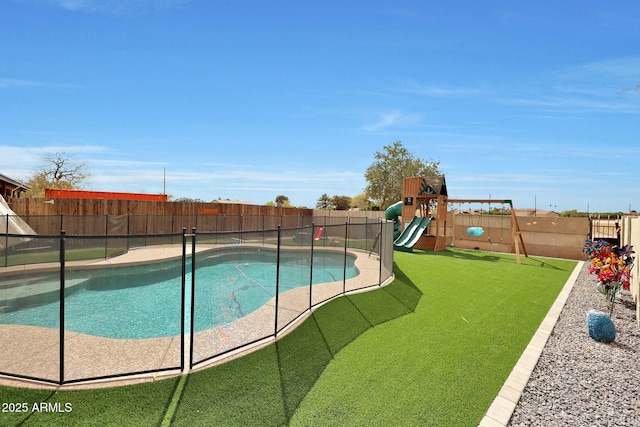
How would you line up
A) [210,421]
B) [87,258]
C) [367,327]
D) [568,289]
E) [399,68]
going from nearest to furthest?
[210,421]
[367,327]
[568,289]
[87,258]
[399,68]

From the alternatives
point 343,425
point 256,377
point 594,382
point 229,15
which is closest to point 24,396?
point 256,377

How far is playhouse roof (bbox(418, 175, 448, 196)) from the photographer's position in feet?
60.7

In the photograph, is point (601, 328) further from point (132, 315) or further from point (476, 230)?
point (476, 230)

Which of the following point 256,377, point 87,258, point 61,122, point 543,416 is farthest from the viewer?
point 61,122

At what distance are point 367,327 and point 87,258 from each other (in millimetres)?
9433

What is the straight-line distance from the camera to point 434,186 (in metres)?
18.7

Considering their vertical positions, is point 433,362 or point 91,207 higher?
point 91,207

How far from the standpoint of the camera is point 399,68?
1305 cm

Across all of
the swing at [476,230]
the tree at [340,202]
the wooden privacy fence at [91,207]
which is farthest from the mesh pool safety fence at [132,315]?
the tree at [340,202]

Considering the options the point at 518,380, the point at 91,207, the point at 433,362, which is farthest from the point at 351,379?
the point at 91,207

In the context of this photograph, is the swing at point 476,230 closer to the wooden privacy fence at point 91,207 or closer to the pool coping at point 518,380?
the pool coping at point 518,380

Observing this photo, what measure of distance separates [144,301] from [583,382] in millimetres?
6172

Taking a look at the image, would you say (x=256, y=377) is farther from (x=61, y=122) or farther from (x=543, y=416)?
(x=61, y=122)

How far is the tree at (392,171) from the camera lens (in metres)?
41.5
